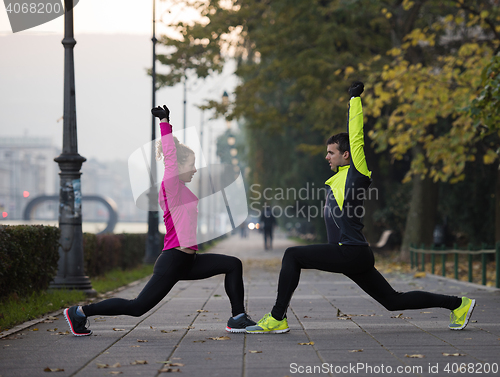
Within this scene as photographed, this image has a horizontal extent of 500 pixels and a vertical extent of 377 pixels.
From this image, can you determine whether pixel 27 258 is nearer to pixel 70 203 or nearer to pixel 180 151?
pixel 70 203

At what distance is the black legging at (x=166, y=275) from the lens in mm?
5773

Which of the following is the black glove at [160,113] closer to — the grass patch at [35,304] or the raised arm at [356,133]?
the raised arm at [356,133]

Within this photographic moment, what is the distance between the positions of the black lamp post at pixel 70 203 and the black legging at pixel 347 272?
16.1ft

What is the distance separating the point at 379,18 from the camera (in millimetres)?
19297

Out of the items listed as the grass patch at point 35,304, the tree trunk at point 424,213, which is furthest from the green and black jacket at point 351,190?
the tree trunk at point 424,213

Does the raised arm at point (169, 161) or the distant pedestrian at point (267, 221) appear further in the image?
the distant pedestrian at point (267, 221)

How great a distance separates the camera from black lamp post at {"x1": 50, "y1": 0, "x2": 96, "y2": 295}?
9.92 meters

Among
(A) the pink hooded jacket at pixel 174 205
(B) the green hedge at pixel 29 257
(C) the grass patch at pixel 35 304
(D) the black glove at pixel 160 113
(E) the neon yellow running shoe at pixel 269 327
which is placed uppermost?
(D) the black glove at pixel 160 113

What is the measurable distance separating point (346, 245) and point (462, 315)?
144 centimetres

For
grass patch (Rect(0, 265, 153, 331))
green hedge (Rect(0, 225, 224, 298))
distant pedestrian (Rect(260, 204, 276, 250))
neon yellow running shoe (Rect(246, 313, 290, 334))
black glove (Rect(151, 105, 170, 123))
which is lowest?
distant pedestrian (Rect(260, 204, 276, 250))

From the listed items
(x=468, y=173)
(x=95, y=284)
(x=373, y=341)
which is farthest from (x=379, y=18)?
(x=373, y=341)

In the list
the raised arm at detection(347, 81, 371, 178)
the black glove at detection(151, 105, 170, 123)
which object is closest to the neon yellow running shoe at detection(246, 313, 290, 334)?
the raised arm at detection(347, 81, 371, 178)

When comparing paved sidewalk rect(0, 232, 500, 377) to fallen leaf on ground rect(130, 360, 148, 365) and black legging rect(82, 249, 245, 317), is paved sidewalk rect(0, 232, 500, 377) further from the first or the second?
black legging rect(82, 249, 245, 317)

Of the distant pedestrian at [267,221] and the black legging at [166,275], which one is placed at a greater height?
the black legging at [166,275]
